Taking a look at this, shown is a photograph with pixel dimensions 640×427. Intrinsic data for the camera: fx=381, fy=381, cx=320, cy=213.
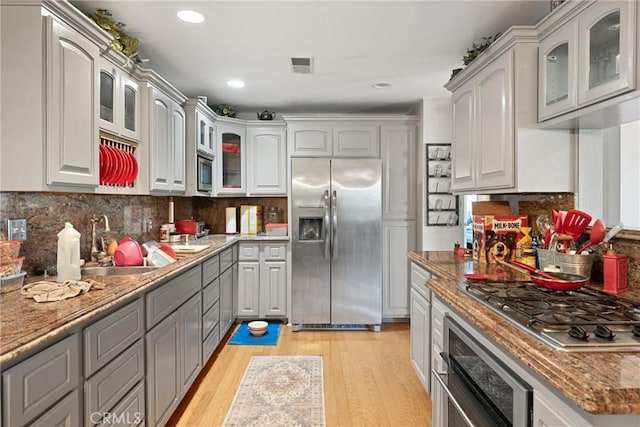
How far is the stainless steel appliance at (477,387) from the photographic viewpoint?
3.43 ft

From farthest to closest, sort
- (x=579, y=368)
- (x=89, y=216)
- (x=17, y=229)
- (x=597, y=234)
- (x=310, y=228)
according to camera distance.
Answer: (x=310, y=228), (x=89, y=216), (x=17, y=229), (x=597, y=234), (x=579, y=368)

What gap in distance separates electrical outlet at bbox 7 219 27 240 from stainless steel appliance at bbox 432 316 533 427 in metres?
2.08

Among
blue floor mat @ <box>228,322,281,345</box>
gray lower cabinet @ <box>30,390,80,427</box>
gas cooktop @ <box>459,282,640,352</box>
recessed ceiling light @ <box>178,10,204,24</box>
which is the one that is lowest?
blue floor mat @ <box>228,322,281,345</box>

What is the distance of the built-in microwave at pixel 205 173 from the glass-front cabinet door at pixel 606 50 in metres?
3.13

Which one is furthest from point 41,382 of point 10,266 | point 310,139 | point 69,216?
point 310,139

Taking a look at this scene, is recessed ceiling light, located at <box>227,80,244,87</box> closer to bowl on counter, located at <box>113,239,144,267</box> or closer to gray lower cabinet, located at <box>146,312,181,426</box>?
bowl on counter, located at <box>113,239,144,267</box>

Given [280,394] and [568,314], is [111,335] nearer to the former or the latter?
[280,394]

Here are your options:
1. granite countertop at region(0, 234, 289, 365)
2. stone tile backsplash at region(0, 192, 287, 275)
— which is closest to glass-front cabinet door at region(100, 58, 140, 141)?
stone tile backsplash at region(0, 192, 287, 275)

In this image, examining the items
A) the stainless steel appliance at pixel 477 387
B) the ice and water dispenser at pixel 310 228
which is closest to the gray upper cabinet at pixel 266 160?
the ice and water dispenser at pixel 310 228

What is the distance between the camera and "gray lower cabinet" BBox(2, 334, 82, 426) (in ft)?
3.43

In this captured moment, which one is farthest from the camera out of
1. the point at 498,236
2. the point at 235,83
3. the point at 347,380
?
the point at 235,83

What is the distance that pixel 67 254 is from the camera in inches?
71.7

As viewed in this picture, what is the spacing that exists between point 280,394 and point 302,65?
8.24 ft

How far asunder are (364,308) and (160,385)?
241cm
